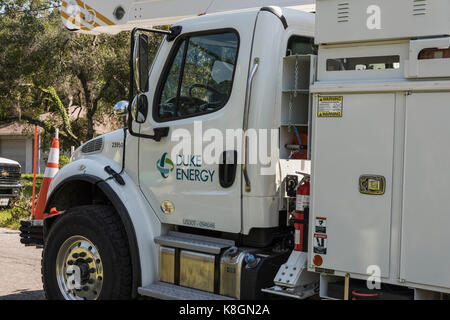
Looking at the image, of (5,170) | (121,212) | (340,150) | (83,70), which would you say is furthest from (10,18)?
(340,150)

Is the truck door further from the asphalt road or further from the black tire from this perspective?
the asphalt road

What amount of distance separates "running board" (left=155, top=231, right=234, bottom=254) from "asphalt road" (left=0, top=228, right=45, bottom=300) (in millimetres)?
2193

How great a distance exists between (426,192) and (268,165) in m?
1.26

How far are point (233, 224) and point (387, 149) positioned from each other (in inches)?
54.5

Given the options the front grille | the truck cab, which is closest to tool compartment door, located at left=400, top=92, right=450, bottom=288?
the truck cab

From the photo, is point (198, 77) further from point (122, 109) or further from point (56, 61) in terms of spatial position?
point (56, 61)

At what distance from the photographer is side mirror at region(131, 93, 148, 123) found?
484 cm

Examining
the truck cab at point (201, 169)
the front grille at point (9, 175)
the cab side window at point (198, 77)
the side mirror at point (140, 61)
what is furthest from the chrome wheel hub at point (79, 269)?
the front grille at point (9, 175)

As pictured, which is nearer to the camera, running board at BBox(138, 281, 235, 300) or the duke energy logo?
running board at BBox(138, 281, 235, 300)

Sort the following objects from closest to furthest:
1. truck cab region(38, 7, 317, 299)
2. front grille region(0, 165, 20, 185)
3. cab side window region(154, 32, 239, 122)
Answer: truck cab region(38, 7, 317, 299) → cab side window region(154, 32, 239, 122) → front grille region(0, 165, 20, 185)

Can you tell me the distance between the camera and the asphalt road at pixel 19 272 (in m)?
6.30

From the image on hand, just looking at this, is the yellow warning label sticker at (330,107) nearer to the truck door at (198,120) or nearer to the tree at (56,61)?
the truck door at (198,120)

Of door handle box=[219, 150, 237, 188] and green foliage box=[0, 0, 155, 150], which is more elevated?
green foliage box=[0, 0, 155, 150]

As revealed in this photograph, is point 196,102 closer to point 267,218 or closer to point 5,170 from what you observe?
point 267,218
